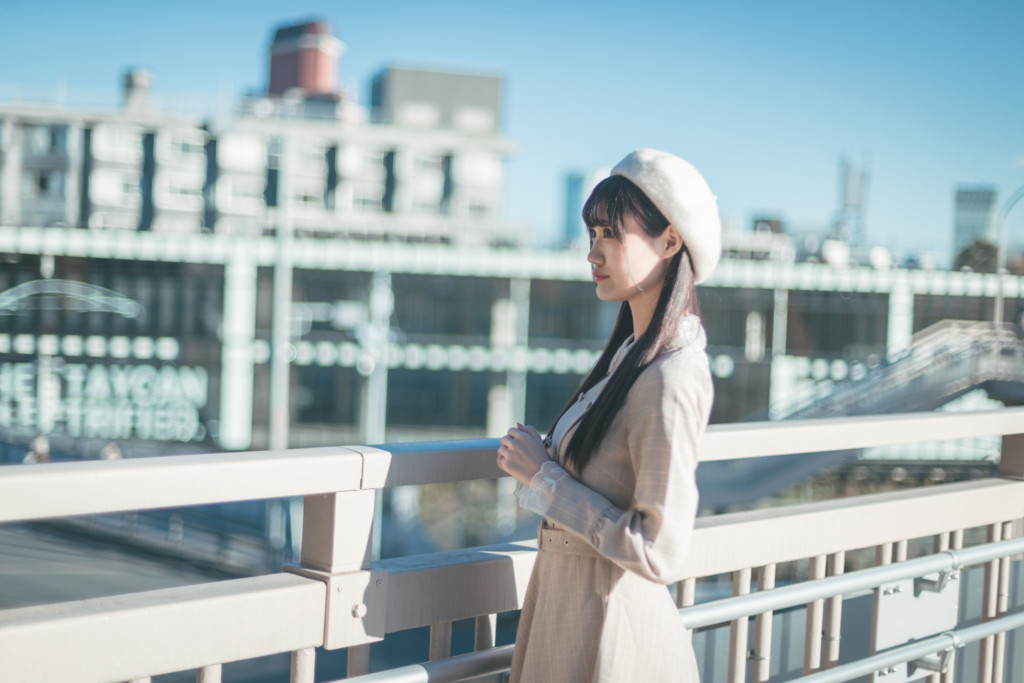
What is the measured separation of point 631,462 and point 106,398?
116ft

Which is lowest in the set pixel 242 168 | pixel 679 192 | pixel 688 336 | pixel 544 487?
pixel 544 487

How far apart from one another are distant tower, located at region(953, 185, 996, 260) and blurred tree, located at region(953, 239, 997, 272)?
5.0 inches

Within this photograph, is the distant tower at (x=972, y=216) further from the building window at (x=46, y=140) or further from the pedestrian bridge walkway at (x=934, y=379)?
the building window at (x=46, y=140)

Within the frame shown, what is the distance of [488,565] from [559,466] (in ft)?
1.33

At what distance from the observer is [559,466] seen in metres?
1.84

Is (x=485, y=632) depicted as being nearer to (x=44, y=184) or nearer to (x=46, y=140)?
(x=46, y=140)

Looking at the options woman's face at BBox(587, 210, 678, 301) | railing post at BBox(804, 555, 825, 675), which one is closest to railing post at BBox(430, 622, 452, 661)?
woman's face at BBox(587, 210, 678, 301)

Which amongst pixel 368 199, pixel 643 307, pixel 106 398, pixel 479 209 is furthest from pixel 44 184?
pixel 643 307

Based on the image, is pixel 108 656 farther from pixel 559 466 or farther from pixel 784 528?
pixel 784 528

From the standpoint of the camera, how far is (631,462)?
1.79 meters

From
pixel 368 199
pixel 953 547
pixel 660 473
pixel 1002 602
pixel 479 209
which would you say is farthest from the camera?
pixel 479 209

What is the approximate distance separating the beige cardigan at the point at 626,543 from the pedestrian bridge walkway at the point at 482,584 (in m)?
0.24

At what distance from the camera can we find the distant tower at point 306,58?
60.4 metres

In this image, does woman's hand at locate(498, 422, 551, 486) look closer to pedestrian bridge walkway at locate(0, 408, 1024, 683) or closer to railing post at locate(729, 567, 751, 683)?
pedestrian bridge walkway at locate(0, 408, 1024, 683)
